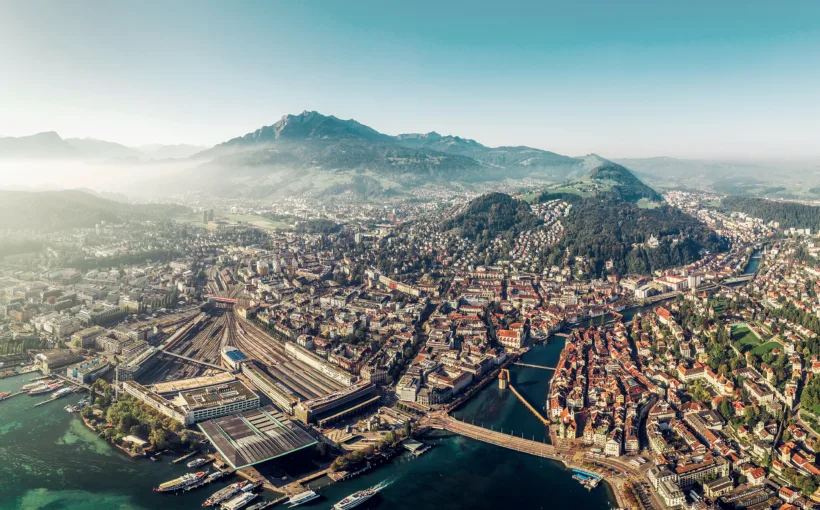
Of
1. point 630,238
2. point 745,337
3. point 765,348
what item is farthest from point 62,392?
point 630,238

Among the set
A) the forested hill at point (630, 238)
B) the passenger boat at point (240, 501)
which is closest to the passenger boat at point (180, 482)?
the passenger boat at point (240, 501)

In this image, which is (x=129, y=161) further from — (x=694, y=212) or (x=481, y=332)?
(x=481, y=332)

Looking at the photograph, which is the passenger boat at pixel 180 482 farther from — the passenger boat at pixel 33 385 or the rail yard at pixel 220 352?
the passenger boat at pixel 33 385

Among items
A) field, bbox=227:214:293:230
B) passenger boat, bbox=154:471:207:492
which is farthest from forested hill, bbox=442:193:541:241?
passenger boat, bbox=154:471:207:492

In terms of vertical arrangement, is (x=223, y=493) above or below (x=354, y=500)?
above

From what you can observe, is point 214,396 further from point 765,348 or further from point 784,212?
point 784,212

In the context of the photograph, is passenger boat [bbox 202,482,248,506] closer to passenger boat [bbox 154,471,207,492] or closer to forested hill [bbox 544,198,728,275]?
passenger boat [bbox 154,471,207,492]
